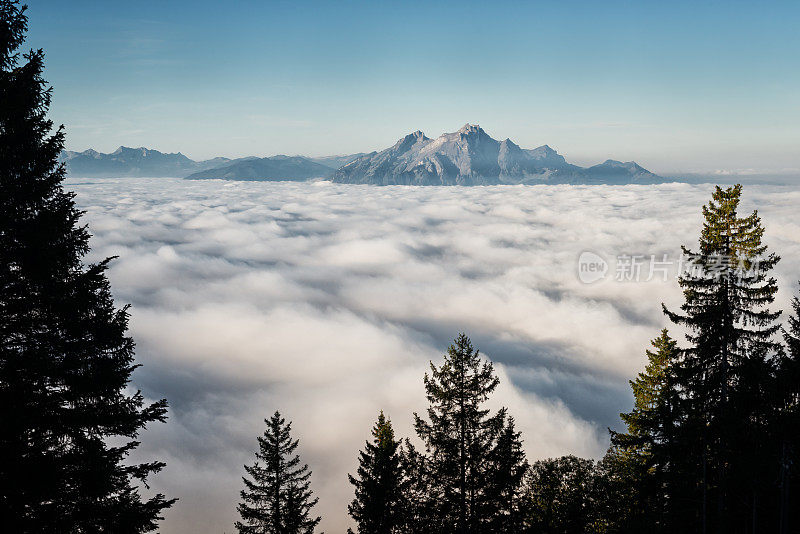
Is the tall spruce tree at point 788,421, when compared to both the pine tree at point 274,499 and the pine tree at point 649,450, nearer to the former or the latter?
the pine tree at point 649,450

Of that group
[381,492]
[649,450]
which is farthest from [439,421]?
[649,450]

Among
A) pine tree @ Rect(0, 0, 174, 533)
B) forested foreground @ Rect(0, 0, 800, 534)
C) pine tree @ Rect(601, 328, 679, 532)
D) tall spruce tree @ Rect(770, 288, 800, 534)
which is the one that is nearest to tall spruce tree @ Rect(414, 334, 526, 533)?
forested foreground @ Rect(0, 0, 800, 534)

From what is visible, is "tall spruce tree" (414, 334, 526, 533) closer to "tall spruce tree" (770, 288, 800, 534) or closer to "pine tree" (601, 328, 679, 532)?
"pine tree" (601, 328, 679, 532)

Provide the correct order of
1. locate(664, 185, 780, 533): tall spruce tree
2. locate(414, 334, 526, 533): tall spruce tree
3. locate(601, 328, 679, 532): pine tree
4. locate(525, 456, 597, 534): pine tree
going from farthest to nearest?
locate(525, 456, 597, 534): pine tree < locate(414, 334, 526, 533): tall spruce tree < locate(601, 328, 679, 532): pine tree < locate(664, 185, 780, 533): tall spruce tree

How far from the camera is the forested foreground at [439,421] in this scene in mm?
9383

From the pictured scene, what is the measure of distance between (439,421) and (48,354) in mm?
16125

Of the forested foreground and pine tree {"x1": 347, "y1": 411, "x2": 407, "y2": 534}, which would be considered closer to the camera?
the forested foreground

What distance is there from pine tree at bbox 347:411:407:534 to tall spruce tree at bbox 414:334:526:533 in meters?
3.12

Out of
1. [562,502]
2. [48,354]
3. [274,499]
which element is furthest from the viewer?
[562,502]

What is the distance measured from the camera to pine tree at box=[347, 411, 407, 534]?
22.3 m

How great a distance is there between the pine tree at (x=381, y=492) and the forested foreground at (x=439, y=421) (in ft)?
0.33

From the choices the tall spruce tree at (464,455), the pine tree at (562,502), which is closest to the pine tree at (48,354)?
the tall spruce tree at (464,455)

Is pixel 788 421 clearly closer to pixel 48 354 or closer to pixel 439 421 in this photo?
pixel 439 421

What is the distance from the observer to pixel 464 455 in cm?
1961
